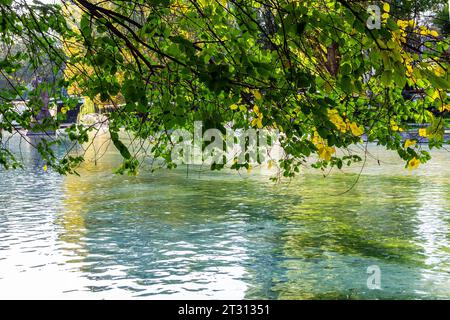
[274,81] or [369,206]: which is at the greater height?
[274,81]

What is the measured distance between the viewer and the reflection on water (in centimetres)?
942

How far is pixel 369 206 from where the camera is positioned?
16.2 metres

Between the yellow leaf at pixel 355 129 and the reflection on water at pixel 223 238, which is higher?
the yellow leaf at pixel 355 129

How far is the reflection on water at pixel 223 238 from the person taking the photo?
30.9 ft

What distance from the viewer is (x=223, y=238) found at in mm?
12469

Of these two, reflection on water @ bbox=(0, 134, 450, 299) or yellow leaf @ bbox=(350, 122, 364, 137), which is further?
reflection on water @ bbox=(0, 134, 450, 299)

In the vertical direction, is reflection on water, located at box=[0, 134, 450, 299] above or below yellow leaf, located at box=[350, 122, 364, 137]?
below

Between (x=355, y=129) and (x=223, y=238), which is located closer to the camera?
(x=355, y=129)

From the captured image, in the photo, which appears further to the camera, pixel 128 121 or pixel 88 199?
pixel 88 199

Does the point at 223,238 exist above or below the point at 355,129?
below

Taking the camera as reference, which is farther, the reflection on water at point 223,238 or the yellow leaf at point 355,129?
the reflection on water at point 223,238

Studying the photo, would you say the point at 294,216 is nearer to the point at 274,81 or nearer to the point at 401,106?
the point at 401,106
